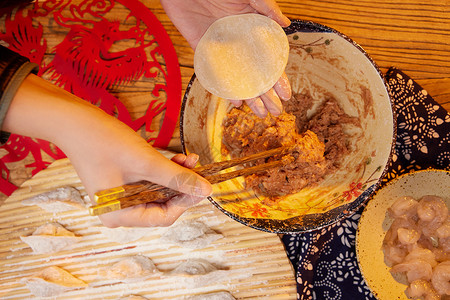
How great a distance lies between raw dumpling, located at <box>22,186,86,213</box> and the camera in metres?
1.52

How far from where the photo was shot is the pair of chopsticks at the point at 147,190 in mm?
884

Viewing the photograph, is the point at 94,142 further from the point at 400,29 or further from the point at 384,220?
the point at 400,29

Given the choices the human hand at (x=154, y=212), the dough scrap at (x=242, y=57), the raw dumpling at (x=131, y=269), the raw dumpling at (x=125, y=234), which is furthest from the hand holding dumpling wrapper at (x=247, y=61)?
the raw dumpling at (x=131, y=269)

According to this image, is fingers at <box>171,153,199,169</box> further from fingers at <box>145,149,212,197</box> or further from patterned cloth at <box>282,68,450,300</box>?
patterned cloth at <box>282,68,450,300</box>

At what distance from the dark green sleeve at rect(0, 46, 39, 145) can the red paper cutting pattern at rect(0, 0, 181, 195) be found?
0.50 metres

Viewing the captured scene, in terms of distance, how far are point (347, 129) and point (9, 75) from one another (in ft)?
3.97

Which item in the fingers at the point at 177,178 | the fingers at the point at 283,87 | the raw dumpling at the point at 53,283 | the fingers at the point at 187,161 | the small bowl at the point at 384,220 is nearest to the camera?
the fingers at the point at 177,178

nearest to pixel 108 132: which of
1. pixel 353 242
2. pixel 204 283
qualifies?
pixel 204 283

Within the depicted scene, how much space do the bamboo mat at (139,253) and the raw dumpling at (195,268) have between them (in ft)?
0.07

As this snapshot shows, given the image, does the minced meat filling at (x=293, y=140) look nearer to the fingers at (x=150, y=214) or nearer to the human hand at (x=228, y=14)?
the human hand at (x=228, y=14)

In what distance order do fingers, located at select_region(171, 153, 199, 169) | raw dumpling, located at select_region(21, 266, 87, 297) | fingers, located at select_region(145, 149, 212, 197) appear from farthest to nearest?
raw dumpling, located at select_region(21, 266, 87, 297), fingers, located at select_region(171, 153, 199, 169), fingers, located at select_region(145, 149, 212, 197)

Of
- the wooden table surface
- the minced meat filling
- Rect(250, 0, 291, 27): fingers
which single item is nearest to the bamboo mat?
the minced meat filling

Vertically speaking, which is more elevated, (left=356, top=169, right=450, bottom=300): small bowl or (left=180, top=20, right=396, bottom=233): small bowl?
(left=180, top=20, right=396, bottom=233): small bowl

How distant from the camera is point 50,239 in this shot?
1.51m
